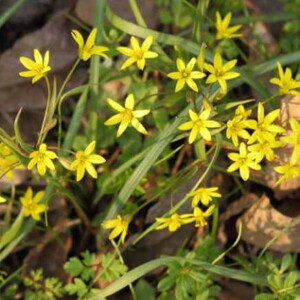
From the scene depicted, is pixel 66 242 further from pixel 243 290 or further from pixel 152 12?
pixel 152 12

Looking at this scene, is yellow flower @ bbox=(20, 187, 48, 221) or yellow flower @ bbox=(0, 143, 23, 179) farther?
yellow flower @ bbox=(20, 187, 48, 221)

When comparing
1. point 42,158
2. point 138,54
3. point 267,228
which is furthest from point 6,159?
point 267,228

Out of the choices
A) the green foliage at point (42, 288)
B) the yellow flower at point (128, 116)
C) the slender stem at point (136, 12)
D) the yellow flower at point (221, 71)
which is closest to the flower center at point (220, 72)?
the yellow flower at point (221, 71)

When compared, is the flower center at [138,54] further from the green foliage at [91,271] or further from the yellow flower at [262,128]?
the green foliage at [91,271]

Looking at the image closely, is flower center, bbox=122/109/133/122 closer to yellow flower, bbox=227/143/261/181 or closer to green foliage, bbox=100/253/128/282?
yellow flower, bbox=227/143/261/181

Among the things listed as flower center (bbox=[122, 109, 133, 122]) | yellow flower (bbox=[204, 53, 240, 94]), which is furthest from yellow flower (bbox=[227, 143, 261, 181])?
flower center (bbox=[122, 109, 133, 122])

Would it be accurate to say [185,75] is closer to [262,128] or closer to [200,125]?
[200,125]
